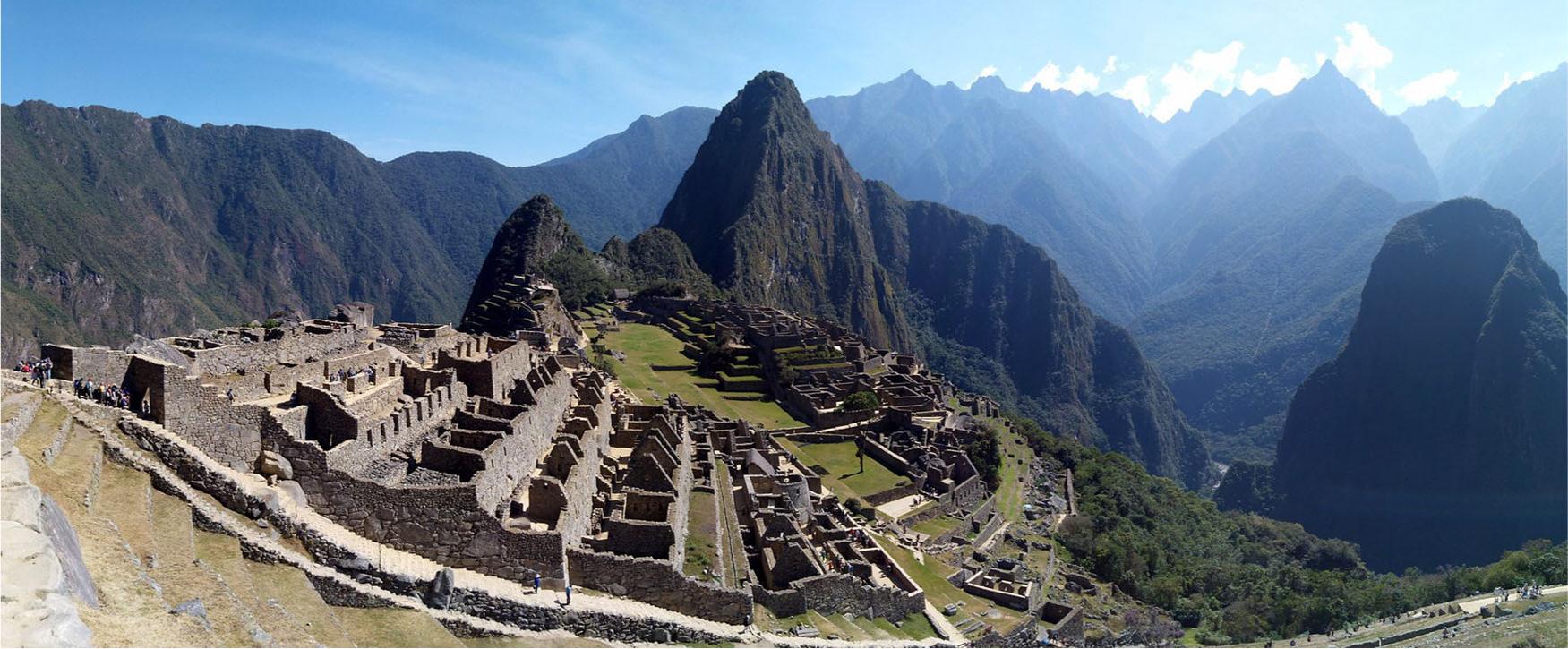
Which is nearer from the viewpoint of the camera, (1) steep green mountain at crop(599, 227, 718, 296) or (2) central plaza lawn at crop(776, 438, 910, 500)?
(2) central plaza lawn at crop(776, 438, 910, 500)

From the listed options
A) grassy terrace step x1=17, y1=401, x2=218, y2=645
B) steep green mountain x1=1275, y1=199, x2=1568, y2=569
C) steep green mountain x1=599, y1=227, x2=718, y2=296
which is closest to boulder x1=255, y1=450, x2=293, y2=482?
grassy terrace step x1=17, y1=401, x2=218, y2=645

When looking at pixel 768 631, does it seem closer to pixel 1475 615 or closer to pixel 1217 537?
pixel 1475 615

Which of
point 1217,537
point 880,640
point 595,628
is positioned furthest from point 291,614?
point 1217,537

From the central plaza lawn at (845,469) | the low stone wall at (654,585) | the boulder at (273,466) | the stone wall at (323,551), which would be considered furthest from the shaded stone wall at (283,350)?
the central plaza lawn at (845,469)

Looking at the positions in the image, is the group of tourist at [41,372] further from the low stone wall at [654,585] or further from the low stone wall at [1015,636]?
the low stone wall at [1015,636]

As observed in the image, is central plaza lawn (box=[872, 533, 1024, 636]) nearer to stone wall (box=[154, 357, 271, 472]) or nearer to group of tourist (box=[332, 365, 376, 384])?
group of tourist (box=[332, 365, 376, 384])

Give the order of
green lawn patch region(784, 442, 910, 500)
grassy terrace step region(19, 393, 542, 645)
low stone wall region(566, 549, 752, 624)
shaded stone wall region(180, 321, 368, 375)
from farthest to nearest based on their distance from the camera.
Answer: green lawn patch region(784, 442, 910, 500) → shaded stone wall region(180, 321, 368, 375) → low stone wall region(566, 549, 752, 624) → grassy terrace step region(19, 393, 542, 645)
